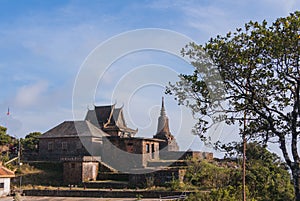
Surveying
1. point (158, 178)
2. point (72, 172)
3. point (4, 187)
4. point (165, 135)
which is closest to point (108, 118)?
point (165, 135)

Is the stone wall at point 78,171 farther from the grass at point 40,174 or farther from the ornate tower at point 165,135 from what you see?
the ornate tower at point 165,135

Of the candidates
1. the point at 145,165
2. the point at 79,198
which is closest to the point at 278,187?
the point at 79,198

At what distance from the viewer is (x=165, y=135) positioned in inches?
1458

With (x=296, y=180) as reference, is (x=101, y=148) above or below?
above

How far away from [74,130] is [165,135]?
30.4 ft

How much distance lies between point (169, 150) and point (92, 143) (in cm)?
740

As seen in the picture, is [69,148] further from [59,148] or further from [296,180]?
[296,180]

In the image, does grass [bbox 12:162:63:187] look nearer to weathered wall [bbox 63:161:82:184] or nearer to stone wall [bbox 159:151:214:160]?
weathered wall [bbox 63:161:82:184]

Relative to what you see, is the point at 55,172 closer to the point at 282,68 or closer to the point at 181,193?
the point at 181,193

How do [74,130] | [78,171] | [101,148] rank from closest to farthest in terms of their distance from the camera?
[78,171]
[101,148]
[74,130]

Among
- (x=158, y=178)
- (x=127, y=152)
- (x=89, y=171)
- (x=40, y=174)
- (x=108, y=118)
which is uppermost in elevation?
(x=108, y=118)

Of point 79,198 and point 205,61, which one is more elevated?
point 205,61

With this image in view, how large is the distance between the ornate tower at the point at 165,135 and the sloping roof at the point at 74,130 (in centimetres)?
601

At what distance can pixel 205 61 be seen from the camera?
31.0ft
